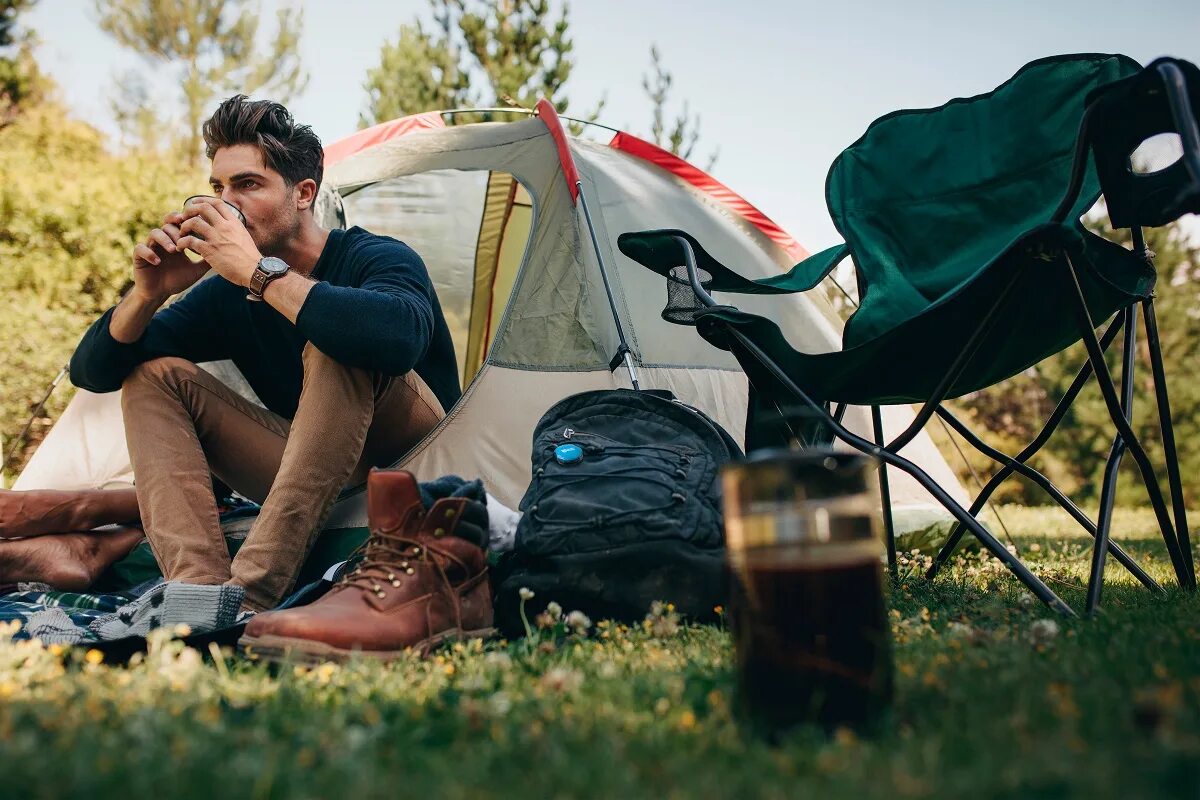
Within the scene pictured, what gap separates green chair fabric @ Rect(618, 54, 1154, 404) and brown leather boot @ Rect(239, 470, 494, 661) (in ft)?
2.22

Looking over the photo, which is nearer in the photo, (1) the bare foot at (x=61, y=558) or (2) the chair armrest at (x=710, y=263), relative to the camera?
(2) the chair armrest at (x=710, y=263)

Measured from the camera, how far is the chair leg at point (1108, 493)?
1.61 meters

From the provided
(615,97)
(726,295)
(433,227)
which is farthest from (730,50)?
(726,295)

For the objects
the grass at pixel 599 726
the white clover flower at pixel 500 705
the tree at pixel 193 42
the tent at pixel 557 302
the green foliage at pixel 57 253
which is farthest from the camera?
the tree at pixel 193 42

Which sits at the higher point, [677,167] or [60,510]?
[677,167]

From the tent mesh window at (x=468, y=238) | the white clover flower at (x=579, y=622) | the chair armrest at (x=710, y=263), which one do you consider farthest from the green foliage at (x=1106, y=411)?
the white clover flower at (x=579, y=622)

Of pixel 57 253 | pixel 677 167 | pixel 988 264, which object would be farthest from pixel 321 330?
pixel 57 253

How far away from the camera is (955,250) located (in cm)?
224

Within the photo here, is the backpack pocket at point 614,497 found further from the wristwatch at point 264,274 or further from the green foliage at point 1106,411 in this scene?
the green foliage at point 1106,411

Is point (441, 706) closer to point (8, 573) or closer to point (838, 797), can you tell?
point (838, 797)

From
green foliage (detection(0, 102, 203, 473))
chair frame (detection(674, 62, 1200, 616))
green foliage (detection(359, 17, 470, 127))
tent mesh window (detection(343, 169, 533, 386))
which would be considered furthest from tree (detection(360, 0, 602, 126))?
chair frame (detection(674, 62, 1200, 616))

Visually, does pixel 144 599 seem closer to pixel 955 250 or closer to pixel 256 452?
pixel 256 452

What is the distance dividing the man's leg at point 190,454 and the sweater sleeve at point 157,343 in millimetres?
61

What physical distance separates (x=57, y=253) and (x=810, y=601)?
6546mm
